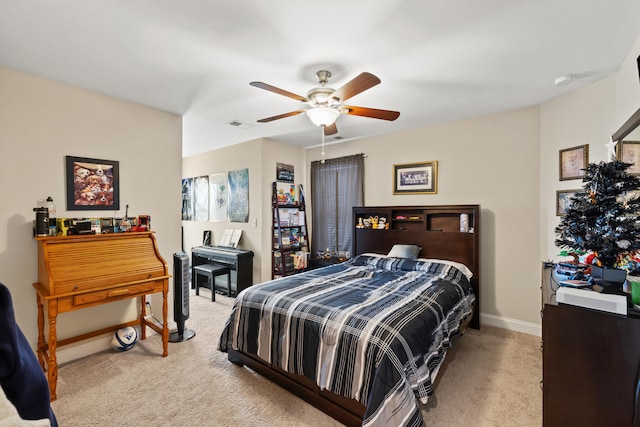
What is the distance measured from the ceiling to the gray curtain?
1.63 metres

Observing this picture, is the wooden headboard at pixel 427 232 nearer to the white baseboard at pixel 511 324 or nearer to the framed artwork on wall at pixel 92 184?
the white baseboard at pixel 511 324

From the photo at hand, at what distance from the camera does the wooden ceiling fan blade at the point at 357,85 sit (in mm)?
1876

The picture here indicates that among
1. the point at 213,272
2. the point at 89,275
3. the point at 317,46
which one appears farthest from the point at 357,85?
the point at 213,272

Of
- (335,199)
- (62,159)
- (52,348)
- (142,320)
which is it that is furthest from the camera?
(335,199)

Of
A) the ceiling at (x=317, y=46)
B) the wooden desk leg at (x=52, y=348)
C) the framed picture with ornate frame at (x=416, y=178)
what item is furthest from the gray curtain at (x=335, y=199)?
the wooden desk leg at (x=52, y=348)

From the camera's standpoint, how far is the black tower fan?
313 cm

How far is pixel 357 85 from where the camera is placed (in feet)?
6.58

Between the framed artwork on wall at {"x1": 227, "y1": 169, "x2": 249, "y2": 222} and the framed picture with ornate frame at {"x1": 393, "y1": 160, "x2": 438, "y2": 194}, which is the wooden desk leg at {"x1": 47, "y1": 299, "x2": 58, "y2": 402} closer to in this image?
the framed artwork on wall at {"x1": 227, "y1": 169, "x2": 249, "y2": 222}

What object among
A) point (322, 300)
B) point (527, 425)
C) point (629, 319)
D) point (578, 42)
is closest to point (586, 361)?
point (629, 319)

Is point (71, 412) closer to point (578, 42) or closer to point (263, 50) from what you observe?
point (263, 50)

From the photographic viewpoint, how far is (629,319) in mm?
1284

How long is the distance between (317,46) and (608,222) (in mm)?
2035

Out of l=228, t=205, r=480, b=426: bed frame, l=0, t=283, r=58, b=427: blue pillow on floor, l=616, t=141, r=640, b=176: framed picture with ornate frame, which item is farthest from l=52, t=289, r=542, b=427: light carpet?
l=616, t=141, r=640, b=176: framed picture with ornate frame

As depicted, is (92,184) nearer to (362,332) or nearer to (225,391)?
(225,391)
